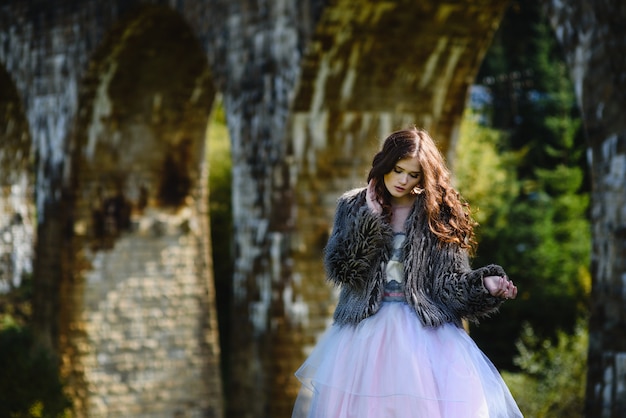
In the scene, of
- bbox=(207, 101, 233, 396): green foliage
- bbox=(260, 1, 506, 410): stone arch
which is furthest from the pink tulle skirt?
bbox=(207, 101, 233, 396): green foliage

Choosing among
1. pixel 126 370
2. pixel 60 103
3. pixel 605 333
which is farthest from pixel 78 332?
pixel 605 333

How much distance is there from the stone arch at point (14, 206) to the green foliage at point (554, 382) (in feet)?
19.1

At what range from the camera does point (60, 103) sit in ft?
34.8

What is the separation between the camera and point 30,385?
1004cm

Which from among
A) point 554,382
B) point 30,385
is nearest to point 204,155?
point 30,385

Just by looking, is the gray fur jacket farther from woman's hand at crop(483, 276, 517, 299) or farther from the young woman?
woman's hand at crop(483, 276, 517, 299)

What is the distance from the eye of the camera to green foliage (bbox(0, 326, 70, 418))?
9727 millimetres

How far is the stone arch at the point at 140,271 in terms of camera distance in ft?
34.8

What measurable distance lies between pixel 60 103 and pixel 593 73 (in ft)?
19.7

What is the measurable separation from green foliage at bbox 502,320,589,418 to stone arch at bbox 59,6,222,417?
5667 millimetres

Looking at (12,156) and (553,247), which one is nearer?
(12,156)

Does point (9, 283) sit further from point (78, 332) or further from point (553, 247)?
point (553, 247)

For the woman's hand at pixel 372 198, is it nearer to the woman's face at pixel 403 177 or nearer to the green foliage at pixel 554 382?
the woman's face at pixel 403 177

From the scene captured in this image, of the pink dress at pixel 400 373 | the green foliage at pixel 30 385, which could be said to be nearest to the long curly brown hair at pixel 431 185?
the pink dress at pixel 400 373
